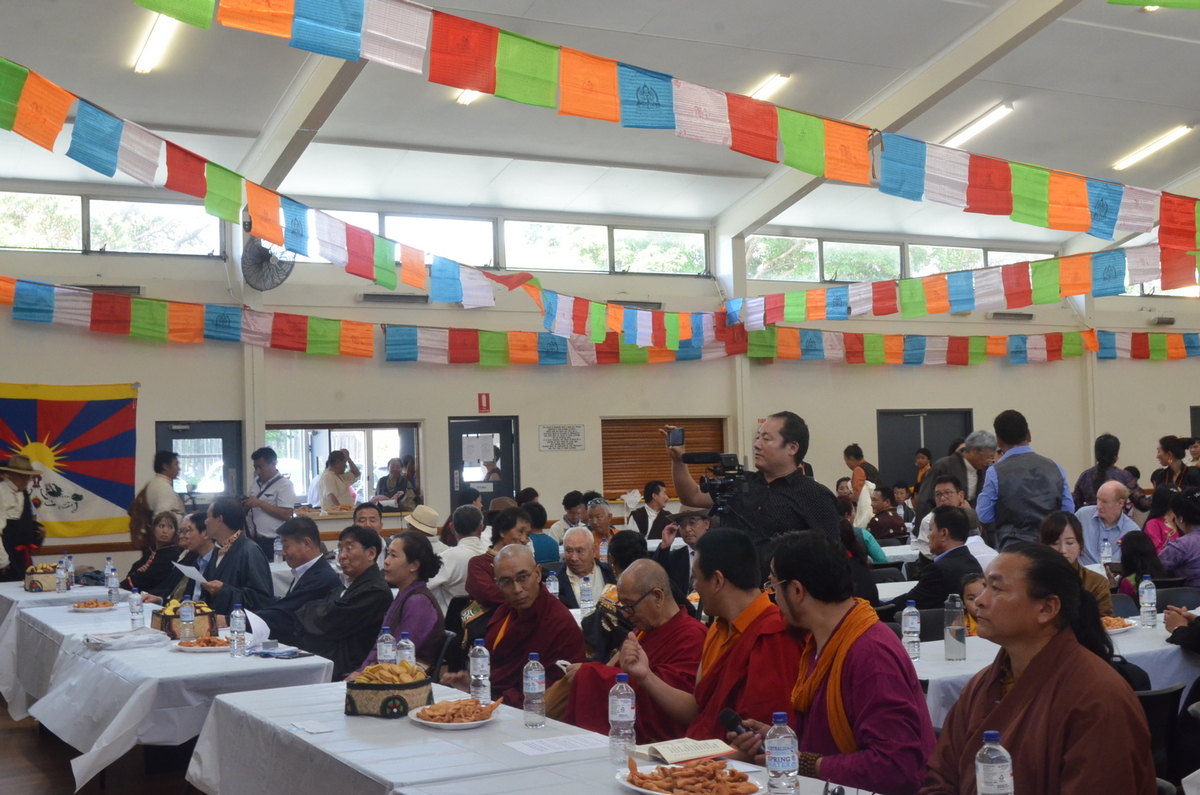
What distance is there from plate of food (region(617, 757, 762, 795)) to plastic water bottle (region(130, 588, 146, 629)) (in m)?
3.76

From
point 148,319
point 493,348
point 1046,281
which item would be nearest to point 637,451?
point 493,348

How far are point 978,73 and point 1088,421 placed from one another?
6.99m

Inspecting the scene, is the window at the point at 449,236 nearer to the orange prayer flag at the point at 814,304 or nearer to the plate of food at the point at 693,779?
the orange prayer flag at the point at 814,304

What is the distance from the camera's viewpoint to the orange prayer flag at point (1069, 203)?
7.80m

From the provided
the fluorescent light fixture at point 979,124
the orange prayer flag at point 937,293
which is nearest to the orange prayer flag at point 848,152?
the fluorescent light fixture at point 979,124

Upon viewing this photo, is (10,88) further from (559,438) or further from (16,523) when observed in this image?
(559,438)

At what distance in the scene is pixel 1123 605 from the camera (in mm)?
5320

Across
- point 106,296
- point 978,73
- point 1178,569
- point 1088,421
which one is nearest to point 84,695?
point 1178,569

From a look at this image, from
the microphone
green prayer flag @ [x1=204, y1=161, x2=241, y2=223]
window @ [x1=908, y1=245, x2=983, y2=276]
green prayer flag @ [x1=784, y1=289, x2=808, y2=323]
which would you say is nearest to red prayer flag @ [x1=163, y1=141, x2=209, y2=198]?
green prayer flag @ [x1=204, y1=161, x2=241, y2=223]

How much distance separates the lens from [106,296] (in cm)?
990

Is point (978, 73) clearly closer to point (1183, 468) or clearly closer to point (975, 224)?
point (1183, 468)

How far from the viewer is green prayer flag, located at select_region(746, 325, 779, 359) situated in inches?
509

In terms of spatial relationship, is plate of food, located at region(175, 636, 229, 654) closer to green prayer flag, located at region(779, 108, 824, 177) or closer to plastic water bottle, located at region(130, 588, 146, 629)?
plastic water bottle, located at region(130, 588, 146, 629)

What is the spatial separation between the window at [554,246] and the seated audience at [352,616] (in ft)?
23.5
